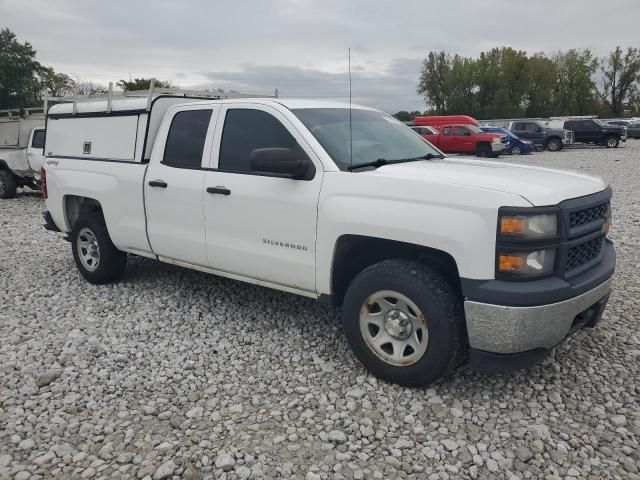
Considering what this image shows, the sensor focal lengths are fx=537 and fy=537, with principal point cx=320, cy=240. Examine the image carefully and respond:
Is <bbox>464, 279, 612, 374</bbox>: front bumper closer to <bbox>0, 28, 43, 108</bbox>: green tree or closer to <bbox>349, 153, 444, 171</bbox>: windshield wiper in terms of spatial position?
<bbox>349, 153, 444, 171</bbox>: windshield wiper

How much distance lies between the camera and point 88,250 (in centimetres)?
576

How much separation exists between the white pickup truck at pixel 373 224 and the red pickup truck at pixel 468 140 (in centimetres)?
2026

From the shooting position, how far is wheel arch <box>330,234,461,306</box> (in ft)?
11.3

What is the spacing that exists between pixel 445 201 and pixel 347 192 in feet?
2.24

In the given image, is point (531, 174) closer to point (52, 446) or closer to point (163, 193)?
point (163, 193)

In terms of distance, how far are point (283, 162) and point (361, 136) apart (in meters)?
0.86

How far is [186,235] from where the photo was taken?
457cm

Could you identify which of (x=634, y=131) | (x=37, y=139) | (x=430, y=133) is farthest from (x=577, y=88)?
(x=37, y=139)

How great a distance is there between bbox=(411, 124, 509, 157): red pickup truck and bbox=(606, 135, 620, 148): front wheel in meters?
8.31

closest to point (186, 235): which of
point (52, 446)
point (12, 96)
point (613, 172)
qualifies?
point (52, 446)

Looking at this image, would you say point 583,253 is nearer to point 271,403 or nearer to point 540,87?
point 271,403

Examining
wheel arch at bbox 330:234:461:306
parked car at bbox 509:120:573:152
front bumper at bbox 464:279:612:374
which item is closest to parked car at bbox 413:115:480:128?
parked car at bbox 509:120:573:152

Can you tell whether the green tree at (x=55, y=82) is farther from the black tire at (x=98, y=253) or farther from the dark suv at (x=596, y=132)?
the black tire at (x=98, y=253)

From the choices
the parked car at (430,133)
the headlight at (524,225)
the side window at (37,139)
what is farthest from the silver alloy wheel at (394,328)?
the parked car at (430,133)
